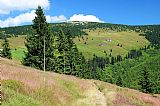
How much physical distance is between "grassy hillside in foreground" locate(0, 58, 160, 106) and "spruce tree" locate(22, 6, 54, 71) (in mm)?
23110

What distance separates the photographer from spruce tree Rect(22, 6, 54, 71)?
192 ft

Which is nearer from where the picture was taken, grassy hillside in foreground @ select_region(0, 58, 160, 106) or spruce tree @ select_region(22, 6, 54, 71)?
grassy hillside in foreground @ select_region(0, 58, 160, 106)

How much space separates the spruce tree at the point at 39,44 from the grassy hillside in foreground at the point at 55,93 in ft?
75.8

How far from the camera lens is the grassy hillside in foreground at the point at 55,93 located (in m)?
23.1

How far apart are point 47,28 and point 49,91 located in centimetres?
3350

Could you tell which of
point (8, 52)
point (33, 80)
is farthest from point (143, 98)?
point (8, 52)

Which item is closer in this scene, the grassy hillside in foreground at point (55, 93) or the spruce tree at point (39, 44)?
the grassy hillside in foreground at point (55, 93)

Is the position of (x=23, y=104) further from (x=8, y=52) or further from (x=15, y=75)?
(x=8, y=52)

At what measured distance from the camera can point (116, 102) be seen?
33.0 metres

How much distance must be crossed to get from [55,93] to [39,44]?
3069cm

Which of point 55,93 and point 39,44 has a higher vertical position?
point 39,44

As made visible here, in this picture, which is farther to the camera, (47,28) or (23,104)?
(47,28)

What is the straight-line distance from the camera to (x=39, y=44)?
58000mm

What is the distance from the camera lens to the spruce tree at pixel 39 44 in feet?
192
